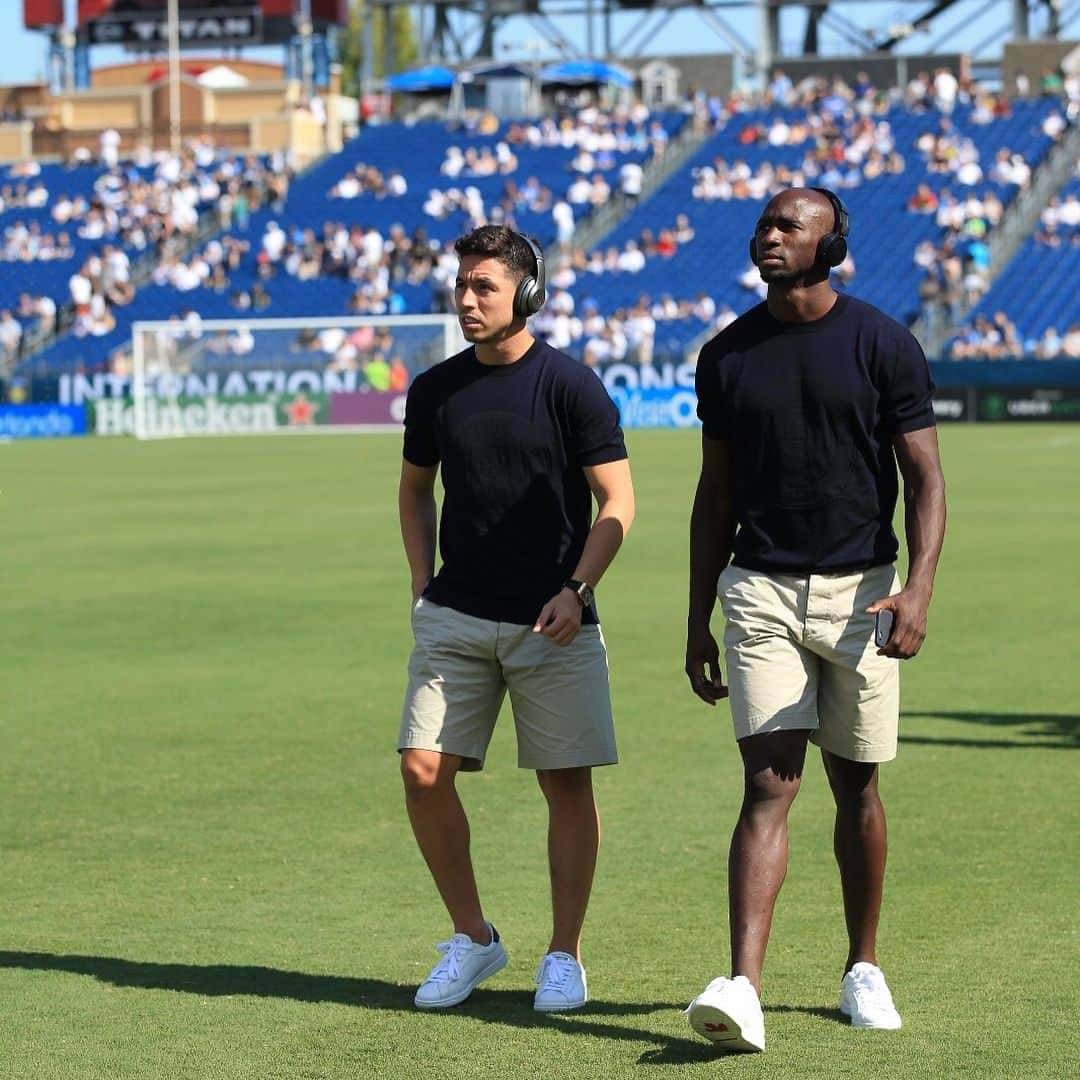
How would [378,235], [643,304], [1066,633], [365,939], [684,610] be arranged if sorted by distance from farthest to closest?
[378,235] < [643,304] < [684,610] < [1066,633] < [365,939]

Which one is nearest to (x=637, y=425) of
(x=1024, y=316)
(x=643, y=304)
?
(x=643, y=304)

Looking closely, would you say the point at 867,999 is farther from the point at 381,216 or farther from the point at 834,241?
the point at 381,216

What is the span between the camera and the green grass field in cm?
552

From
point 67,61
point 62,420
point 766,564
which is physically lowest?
point 62,420

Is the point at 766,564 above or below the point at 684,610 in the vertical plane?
above

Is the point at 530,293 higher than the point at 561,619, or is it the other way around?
the point at 530,293

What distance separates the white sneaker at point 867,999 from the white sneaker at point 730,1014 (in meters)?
0.41

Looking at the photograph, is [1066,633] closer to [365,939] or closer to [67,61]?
[365,939]

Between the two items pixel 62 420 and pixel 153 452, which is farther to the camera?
pixel 62 420

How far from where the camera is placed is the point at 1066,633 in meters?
14.1

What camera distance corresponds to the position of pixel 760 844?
538cm

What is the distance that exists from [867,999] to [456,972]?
1.13 m

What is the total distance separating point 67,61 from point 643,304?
3110 cm

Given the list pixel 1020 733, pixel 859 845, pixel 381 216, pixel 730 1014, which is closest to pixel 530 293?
pixel 859 845
